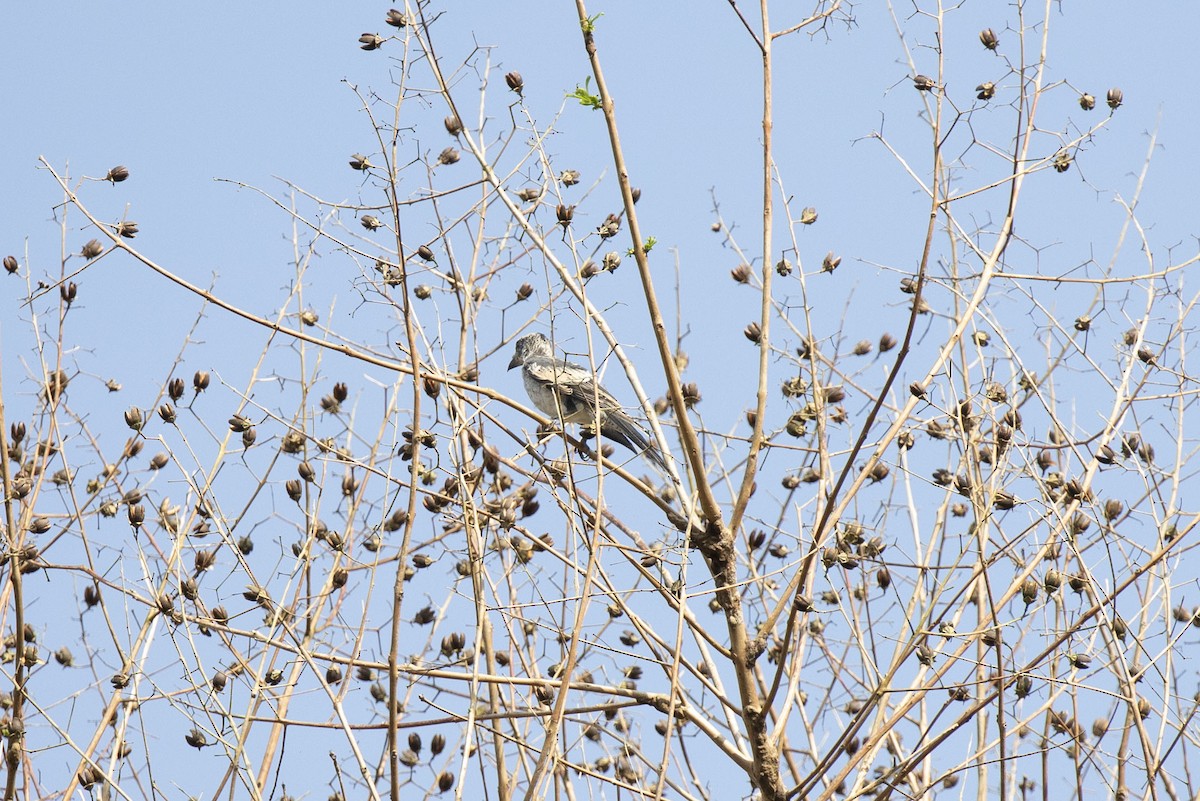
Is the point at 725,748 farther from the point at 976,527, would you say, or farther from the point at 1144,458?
the point at 1144,458

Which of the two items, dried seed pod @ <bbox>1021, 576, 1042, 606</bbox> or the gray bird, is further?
the gray bird

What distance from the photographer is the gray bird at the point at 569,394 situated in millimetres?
6626

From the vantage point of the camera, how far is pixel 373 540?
524cm

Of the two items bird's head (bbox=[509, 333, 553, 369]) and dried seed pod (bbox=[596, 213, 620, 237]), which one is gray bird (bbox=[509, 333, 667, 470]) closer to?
bird's head (bbox=[509, 333, 553, 369])

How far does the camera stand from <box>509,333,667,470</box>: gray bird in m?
6.63

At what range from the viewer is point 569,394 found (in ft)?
27.6

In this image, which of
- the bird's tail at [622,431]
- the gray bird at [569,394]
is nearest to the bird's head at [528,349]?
the gray bird at [569,394]

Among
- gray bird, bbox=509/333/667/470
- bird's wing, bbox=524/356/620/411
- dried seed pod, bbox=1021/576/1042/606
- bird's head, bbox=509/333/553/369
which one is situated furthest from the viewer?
bird's head, bbox=509/333/553/369

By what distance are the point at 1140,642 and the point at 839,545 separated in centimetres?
103

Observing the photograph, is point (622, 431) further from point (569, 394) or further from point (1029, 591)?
point (1029, 591)

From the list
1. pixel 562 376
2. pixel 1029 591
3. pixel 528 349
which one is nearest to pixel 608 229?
pixel 1029 591

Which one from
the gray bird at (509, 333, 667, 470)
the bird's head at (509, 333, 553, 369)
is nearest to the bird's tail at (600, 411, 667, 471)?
the gray bird at (509, 333, 667, 470)

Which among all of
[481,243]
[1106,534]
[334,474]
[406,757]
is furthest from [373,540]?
[1106,534]

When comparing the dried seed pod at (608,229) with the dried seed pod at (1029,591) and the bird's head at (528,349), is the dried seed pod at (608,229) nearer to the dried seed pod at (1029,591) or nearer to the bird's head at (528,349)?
the dried seed pod at (1029,591)
